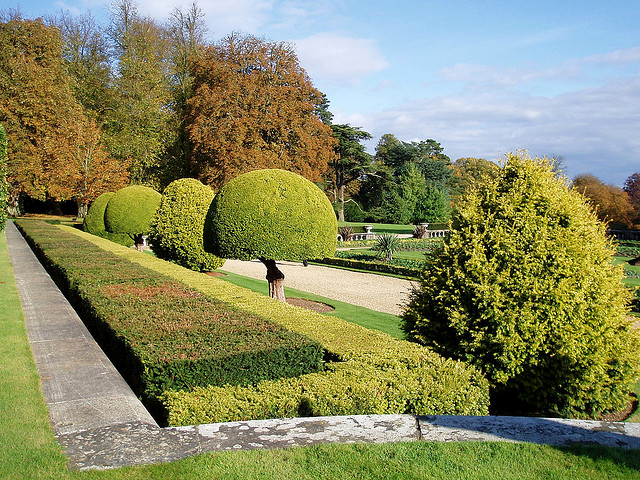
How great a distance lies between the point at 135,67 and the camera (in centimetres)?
3528

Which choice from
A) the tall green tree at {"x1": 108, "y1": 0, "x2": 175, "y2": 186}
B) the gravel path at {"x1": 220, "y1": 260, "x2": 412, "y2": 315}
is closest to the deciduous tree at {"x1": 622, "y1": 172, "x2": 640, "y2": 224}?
the gravel path at {"x1": 220, "y1": 260, "x2": 412, "y2": 315}

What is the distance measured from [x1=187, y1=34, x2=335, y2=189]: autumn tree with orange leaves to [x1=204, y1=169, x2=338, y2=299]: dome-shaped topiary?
1719cm

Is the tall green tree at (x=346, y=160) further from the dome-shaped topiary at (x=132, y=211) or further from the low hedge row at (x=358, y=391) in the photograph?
the low hedge row at (x=358, y=391)

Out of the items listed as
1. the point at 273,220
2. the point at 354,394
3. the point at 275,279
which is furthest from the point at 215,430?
the point at 275,279

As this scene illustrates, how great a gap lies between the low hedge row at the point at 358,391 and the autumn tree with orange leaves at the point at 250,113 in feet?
75.6

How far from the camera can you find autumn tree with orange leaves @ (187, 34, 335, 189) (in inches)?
1093

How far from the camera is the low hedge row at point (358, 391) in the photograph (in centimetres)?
414

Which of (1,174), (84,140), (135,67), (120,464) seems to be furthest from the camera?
(135,67)

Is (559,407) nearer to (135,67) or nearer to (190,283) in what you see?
(190,283)

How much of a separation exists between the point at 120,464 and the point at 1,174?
18617 mm

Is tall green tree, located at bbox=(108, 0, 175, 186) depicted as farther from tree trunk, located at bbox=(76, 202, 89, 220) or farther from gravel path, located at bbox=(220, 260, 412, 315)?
gravel path, located at bbox=(220, 260, 412, 315)

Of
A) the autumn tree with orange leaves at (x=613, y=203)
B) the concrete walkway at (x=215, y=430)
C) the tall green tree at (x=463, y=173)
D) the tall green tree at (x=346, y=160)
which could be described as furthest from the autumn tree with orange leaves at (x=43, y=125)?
the tall green tree at (x=463, y=173)

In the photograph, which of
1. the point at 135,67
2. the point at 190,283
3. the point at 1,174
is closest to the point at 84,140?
the point at 135,67

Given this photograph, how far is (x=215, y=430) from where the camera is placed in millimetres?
3664
